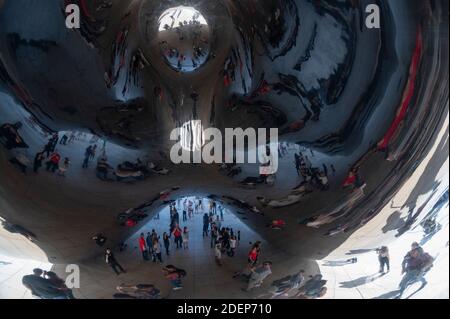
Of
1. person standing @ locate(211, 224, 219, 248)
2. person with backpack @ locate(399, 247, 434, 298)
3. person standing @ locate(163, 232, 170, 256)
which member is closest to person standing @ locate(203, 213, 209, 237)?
person standing @ locate(211, 224, 219, 248)

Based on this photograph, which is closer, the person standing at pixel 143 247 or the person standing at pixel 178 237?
the person standing at pixel 143 247

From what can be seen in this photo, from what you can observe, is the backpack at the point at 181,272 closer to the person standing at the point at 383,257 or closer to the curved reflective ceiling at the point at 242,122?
the curved reflective ceiling at the point at 242,122

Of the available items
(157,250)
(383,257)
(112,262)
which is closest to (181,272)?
(157,250)

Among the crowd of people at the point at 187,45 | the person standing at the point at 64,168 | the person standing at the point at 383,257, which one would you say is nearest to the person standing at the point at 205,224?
the person standing at the point at 64,168

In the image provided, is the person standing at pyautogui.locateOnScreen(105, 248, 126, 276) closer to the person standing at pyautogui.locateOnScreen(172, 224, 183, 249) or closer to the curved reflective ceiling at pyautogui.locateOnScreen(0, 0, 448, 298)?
the curved reflective ceiling at pyautogui.locateOnScreen(0, 0, 448, 298)

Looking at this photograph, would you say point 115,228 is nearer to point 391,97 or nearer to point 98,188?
point 98,188
